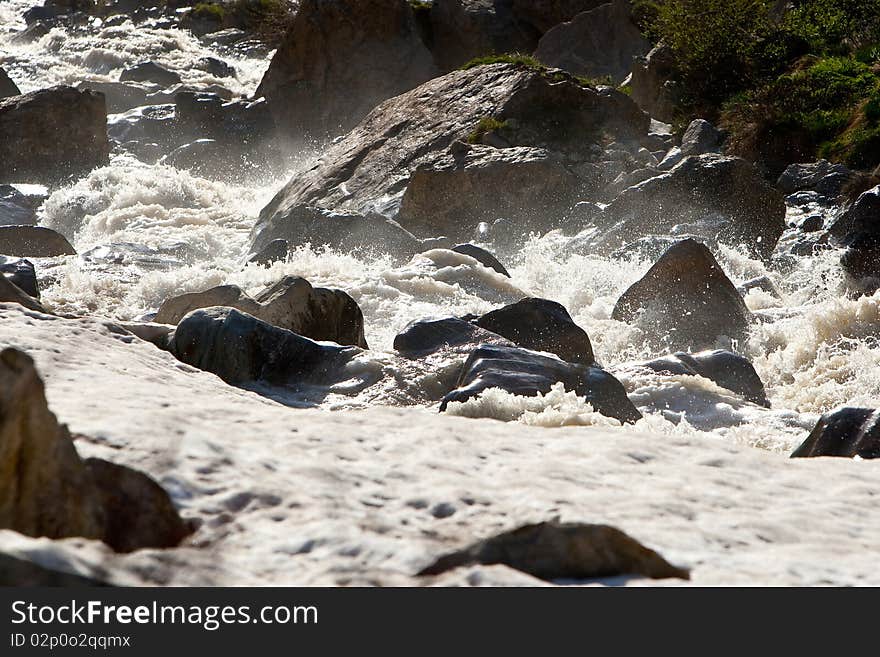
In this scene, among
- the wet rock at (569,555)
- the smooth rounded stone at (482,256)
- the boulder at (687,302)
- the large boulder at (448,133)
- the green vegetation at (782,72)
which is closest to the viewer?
the wet rock at (569,555)

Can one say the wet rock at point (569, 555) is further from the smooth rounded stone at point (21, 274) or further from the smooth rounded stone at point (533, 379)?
the smooth rounded stone at point (21, 274)

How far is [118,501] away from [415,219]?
43.7ft

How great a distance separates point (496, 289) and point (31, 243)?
6770 mm

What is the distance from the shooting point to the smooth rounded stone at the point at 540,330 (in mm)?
8875

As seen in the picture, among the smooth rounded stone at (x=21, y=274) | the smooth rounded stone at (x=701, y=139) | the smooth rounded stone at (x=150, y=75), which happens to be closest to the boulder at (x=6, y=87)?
the smooth rounded stone at (x=150, y=75)

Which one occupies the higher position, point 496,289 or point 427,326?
point 496,289

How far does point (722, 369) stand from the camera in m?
8.65

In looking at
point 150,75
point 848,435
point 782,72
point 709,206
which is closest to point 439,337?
point 848,435

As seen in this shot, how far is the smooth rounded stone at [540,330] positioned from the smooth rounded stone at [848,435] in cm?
335

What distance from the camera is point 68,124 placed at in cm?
2252

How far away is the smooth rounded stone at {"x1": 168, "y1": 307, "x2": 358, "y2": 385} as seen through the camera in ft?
24.0

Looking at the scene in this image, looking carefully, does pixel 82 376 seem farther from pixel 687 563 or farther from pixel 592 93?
pixel 592 93

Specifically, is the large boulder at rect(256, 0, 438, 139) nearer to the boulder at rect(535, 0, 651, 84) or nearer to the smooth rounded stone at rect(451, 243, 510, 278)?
the boulder at rect(535, 0, 651, 84)

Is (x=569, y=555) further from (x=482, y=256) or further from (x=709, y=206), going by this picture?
(x=709, y=206)
